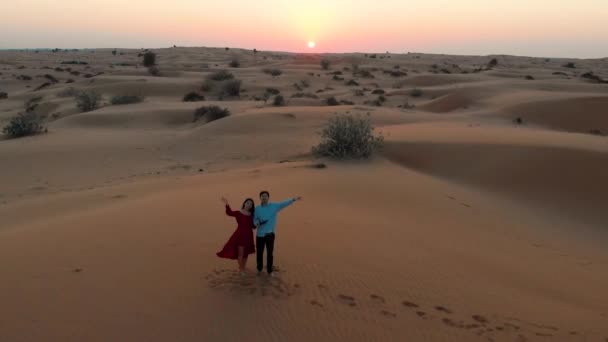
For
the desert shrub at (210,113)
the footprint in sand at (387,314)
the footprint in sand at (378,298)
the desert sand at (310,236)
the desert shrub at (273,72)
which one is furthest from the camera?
the desert shrub at (273,72)

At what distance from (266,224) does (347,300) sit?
1.06 meters

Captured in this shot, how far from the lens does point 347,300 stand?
4.98 metres

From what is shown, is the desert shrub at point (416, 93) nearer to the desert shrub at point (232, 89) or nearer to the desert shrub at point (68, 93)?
the desert shrub at point (232, 89)

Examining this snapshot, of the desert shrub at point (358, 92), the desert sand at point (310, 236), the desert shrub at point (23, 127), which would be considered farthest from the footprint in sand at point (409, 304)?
the desert shrub at point (358, 92)

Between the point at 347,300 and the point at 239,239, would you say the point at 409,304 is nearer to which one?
the point at 347,300

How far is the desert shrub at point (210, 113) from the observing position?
19.6 meters

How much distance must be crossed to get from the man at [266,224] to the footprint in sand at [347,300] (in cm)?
78

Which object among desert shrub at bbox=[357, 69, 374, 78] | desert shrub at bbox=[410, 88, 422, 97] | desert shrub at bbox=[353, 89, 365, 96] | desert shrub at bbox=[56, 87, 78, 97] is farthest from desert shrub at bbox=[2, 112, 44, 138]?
desert shrub at bbox=[357, 69, 374, 78]

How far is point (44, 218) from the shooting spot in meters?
7.80

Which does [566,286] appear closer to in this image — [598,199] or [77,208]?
[598,199]

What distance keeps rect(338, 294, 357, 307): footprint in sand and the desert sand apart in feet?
0.06

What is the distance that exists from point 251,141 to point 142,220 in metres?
8.23

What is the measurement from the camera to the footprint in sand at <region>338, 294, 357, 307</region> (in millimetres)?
4922

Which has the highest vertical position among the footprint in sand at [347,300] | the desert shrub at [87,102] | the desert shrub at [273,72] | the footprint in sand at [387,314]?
the desert shrub at [273,72]
